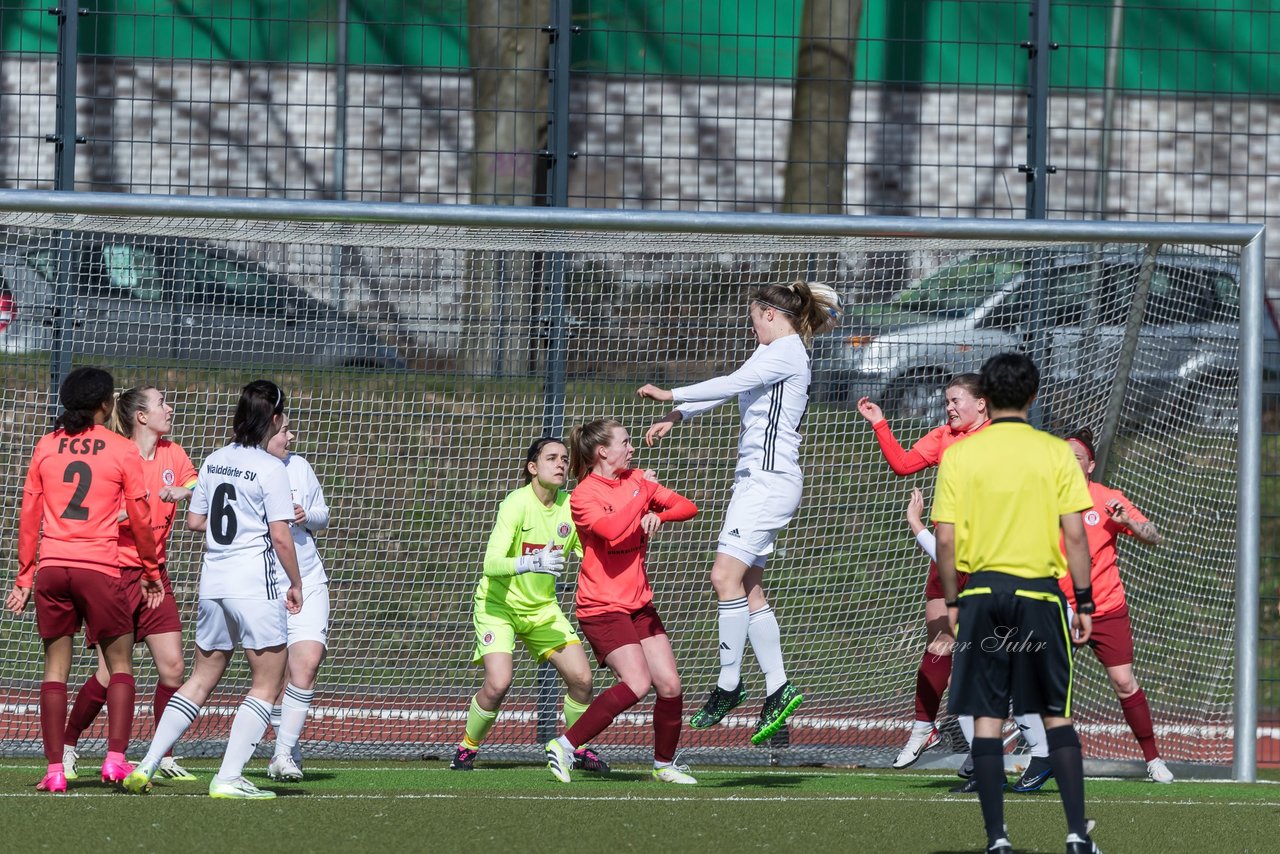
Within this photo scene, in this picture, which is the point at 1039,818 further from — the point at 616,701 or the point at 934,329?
the point at 934,329

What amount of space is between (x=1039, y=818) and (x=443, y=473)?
163 inches

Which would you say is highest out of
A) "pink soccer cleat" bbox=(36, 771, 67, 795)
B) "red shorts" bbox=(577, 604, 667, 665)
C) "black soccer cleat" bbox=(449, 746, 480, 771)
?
"red shorts" bbox=(577, 604, 667, 665)

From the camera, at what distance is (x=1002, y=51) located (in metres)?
14.2

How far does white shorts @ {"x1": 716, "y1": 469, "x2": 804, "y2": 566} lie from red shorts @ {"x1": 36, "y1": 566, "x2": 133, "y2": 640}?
8.88 ft

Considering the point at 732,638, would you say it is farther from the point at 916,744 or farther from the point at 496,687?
the point at 916,744

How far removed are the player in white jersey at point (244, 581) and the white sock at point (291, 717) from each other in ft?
2.91

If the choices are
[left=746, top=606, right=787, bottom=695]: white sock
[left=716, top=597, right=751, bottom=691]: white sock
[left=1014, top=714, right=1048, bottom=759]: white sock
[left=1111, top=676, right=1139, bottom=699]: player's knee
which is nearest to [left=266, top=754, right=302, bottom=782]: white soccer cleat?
[left=716, top=597, right=751, bottom=691]: white sock

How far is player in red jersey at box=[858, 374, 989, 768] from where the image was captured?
26.6 ft

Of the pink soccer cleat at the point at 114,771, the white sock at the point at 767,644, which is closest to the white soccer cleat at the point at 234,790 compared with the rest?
the pink soccer cleat at the point at 114,771

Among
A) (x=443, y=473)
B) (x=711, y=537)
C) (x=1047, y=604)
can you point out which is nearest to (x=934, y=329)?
(x=711, y=537)

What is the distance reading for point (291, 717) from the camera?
783 cm

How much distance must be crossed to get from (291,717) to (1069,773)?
12.8 feet

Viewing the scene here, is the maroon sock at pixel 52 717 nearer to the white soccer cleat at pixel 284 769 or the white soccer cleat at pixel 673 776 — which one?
the white soccer cleat at pixel 284 769

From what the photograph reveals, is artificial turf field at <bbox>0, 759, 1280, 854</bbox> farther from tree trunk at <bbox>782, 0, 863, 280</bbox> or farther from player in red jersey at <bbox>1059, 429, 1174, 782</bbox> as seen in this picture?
tree trunk at <bbox>782, 0, 863, 280</bbox>
